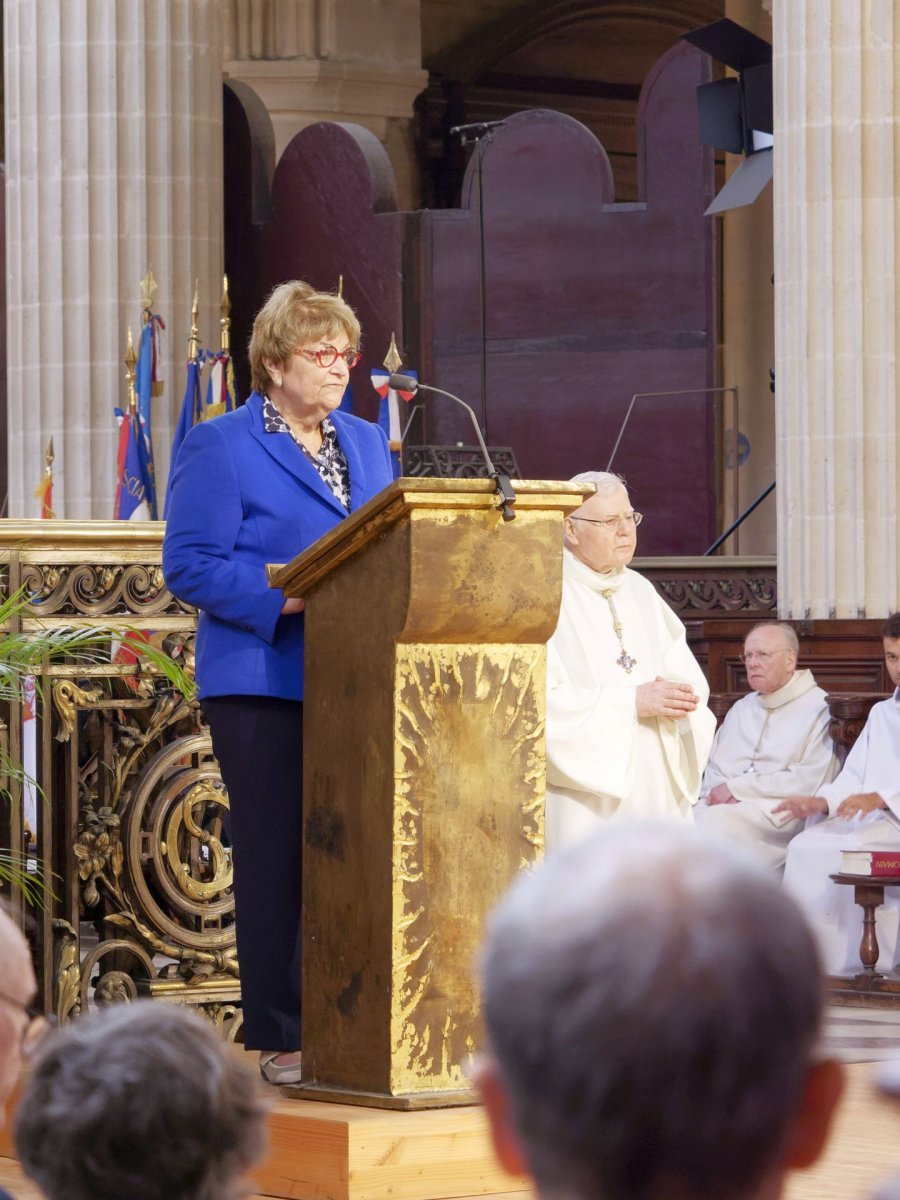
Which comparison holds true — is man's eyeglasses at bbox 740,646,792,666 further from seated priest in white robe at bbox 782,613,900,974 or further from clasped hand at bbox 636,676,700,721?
clasped hand at bbox 636,676,700,721

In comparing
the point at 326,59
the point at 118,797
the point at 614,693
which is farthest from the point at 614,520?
the point at 326,59

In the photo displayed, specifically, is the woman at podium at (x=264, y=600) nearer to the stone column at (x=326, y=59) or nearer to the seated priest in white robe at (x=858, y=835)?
the seated priest in white robe at (x=858, y=835)

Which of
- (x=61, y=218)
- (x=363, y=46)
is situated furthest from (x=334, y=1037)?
(x=363, y=46)

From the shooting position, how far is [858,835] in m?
8.38

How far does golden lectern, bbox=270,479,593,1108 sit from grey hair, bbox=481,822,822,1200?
95.4 inches

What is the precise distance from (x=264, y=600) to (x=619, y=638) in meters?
1.75

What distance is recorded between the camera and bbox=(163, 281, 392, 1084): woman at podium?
3.95 meters

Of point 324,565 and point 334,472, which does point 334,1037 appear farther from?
point 334,472

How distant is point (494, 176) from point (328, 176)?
1.17 m

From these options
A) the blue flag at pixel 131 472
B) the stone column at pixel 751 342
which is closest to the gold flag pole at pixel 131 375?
the blue flag at pixel 131 472

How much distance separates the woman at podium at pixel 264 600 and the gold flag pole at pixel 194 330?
8.08m

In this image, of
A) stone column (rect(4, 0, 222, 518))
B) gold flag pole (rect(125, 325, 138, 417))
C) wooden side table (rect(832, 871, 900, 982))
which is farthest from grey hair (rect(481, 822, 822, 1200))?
stone column (rect(4, 0, 222, 518))

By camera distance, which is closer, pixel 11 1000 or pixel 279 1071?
pixel 11 1000

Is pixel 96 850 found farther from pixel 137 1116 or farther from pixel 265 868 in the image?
pixel 137 1116
